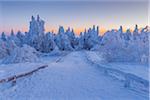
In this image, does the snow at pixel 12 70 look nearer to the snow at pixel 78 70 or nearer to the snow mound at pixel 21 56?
the snow at pixel 78 70

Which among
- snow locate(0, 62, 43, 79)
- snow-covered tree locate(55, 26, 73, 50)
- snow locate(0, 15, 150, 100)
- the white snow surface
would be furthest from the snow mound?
snow-covered tree locate(55, 26, 73, 50)

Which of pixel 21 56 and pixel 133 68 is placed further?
pixel 21 56

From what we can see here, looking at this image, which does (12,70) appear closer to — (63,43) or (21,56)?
(21,56)

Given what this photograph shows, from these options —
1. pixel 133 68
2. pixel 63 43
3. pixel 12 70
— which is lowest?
pixel 12 70

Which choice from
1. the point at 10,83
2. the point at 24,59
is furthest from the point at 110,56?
the point at 10,83

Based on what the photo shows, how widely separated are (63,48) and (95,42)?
1551 cm

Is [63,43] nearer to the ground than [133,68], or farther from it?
farther from it

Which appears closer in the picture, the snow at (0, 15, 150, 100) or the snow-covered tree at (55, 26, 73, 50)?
the snow at (0, 15, 150, 100)

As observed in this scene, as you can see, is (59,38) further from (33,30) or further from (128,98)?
(128,98)

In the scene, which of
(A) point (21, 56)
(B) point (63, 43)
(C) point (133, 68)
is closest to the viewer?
(C) point (133, 68)

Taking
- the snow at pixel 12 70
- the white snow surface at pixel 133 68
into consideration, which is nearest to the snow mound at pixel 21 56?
the snow at pixel 12 70

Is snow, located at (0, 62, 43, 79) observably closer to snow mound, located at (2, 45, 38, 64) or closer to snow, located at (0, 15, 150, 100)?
snow, located at (0, 15, 150, 100)

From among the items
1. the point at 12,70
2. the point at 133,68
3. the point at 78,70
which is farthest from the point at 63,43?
the point at 133,68

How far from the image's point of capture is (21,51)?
3872cm
